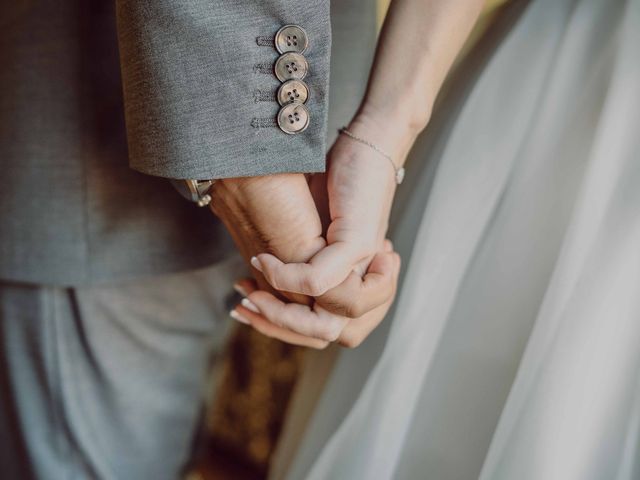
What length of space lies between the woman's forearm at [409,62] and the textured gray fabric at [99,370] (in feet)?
0.99

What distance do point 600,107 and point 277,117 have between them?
0.31m

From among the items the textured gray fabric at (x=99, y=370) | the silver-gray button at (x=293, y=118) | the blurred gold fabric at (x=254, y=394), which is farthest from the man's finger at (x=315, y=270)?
the blurred gold fabric at (x=254, y=394)

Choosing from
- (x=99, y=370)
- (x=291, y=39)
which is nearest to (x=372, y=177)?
(x=291, y=39)

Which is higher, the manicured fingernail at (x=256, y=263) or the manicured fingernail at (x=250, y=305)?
the manicured fingernail at (x=256, y=263)

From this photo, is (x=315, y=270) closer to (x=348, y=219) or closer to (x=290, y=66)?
(x=348, y=219)

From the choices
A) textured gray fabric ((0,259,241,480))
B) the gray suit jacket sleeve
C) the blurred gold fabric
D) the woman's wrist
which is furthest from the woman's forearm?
the blurred gold fabric

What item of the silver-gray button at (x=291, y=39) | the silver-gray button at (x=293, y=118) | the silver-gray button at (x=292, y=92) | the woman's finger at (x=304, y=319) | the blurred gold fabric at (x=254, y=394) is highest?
the silver-gray button at (x=291, y=39)

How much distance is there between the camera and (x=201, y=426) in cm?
99

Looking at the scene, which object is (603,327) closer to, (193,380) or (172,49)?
(172,49)

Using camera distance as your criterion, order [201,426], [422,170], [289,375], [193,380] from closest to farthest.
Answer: [422,170] < [193,380] < [201,426] < [289,375]

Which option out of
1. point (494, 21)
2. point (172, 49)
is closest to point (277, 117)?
point (172, 49)

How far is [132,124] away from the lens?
0.52 metres

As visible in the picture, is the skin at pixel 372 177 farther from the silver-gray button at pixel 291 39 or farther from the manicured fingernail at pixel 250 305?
the silver-gray button at pixel 291 39

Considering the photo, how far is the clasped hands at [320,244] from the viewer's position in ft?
1.79
